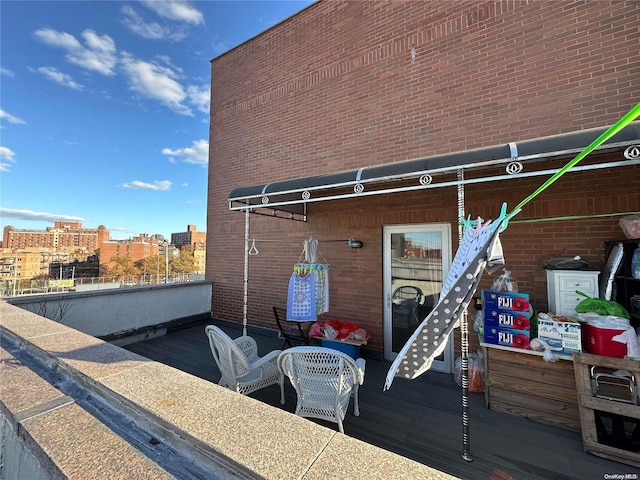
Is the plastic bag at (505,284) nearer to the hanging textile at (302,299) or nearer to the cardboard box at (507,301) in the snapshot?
the cardboard box at (507,301)

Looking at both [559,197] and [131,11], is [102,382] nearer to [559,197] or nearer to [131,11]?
[559,197]

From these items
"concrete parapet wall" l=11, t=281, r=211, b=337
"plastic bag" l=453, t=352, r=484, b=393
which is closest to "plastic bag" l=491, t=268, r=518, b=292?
"plastic bag" l=453, t=352, r=484, b=393

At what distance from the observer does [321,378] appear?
98.2 inches

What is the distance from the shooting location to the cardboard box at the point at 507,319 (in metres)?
2.81

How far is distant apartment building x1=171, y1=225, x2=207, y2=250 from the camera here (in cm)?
7923

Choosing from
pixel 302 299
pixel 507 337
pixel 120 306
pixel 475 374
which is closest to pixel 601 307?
pixel 507 337

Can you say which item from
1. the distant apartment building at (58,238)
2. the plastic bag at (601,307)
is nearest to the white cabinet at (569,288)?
the plastic bag at (601,307)

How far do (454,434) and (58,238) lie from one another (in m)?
117

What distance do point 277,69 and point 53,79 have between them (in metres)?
9.21

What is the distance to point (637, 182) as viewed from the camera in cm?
299

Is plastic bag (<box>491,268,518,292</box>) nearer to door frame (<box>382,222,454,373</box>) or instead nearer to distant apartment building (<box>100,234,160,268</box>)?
door frame (<box>382,222,454,373</box>)

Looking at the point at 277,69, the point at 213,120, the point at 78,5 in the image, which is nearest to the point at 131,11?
the point at 78,5

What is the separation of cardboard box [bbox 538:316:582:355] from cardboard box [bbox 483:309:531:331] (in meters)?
0.14

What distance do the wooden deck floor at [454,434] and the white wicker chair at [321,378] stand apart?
1.26 feet
